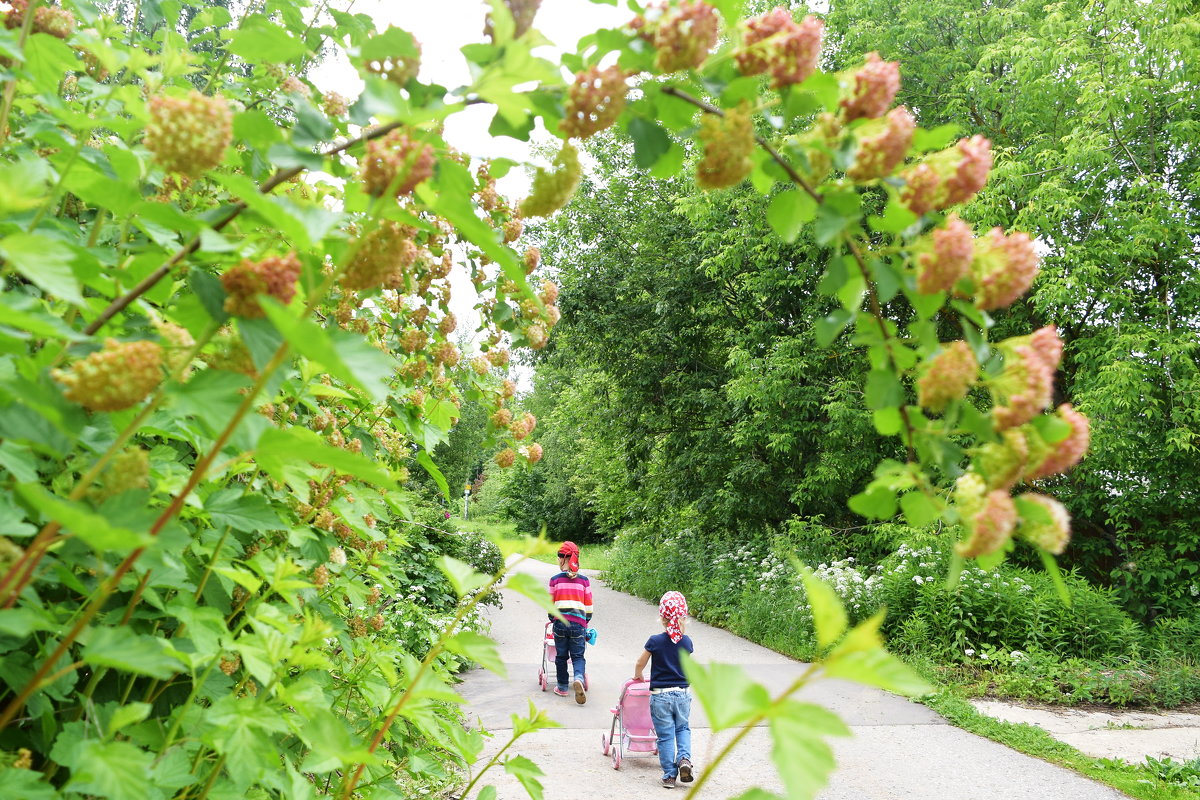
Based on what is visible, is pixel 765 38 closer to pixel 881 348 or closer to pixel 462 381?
pixel 881 348

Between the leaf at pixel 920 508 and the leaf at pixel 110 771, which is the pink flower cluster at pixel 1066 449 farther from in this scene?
the leaf at pixel 110 771

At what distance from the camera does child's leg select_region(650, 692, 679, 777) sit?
5.33 metres

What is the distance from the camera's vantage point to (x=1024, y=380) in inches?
29.2

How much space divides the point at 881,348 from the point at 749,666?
8643 millimetres

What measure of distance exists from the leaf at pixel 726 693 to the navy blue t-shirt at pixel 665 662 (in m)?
4.99

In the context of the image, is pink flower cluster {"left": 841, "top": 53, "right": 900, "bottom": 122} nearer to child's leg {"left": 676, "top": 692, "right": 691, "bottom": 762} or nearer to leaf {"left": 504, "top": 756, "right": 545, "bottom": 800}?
leaf {"left": 504, "top": 756, "right": 545, "bottom": 800}

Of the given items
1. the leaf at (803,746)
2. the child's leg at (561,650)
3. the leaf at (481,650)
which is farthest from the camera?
the child's leg at (561,650)

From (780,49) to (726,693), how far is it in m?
0.63

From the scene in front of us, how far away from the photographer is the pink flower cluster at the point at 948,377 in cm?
75

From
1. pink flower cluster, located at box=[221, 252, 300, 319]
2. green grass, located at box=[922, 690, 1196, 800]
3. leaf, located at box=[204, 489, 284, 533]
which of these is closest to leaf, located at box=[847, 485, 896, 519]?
pink flower cluster, located at box=[221, 252, 300, 319]

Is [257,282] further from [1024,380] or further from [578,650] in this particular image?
[578,650]

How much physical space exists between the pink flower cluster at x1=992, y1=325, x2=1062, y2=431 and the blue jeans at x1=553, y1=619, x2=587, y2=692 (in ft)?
22.3

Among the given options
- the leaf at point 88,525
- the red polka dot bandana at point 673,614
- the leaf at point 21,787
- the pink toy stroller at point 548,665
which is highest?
the leaf at point 88,525

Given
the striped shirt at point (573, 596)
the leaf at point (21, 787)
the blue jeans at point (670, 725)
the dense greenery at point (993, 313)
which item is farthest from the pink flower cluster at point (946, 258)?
the dense greenery at point (993, 313)
